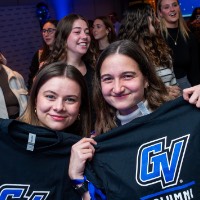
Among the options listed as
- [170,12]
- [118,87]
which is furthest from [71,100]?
[170,12]

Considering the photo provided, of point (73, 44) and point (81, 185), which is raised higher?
point (73, 44)

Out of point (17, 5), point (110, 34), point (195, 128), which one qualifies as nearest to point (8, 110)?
point (195, 128)

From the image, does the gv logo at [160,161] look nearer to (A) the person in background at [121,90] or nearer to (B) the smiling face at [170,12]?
(A) the person in background at [121,90]

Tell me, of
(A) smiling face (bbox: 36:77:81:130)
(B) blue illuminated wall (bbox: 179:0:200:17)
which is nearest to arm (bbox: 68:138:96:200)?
(A) smiling face (bbox: 36:77:81:130)

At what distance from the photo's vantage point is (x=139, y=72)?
74.3 inches

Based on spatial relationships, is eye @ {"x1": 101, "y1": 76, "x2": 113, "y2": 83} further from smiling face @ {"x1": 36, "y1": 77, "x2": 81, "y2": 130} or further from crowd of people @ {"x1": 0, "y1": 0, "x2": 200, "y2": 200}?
smiling face @ {"x1": 36, "y1": 77, "x2": 81, "y2": 130}

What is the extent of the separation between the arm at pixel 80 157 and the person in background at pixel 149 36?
4.40ft

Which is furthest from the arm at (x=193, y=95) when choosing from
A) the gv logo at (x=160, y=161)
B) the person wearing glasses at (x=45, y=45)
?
the person wearing glasses at (x=45, y=45)

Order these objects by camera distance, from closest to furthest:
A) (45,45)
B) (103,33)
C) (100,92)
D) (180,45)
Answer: (100,92) < (180,45) < (45,45) < (103,33)

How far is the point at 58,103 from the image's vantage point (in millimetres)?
1862

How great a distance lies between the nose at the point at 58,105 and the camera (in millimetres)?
1854

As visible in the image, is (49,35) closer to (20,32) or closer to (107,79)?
(107,79)

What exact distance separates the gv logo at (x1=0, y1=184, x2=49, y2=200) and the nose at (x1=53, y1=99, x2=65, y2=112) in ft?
1.33

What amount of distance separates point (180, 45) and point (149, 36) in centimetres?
55
